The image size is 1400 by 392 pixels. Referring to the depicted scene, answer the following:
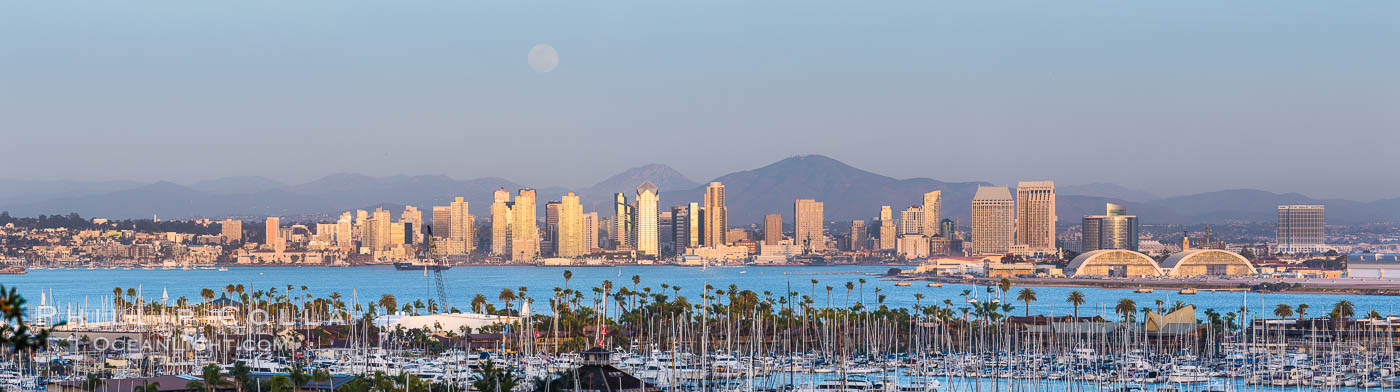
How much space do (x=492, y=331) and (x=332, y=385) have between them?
1079 inches

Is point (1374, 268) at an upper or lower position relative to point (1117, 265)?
lower

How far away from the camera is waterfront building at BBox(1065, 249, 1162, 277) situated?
16000 centimetres

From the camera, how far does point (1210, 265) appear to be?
160750mm

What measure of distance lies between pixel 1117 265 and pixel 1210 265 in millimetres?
9589

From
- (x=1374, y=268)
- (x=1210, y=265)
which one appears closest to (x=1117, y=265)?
(x=1210, y=265)

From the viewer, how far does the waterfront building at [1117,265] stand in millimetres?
160000

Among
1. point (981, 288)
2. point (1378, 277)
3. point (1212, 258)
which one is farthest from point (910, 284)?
point (1378, 277)

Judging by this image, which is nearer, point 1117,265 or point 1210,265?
point 1210,265

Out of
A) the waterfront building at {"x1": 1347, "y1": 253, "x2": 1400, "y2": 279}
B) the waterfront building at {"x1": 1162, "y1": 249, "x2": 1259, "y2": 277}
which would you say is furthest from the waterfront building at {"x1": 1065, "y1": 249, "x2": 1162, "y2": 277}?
the waterfront building at {"x1": 1347, "y1": 253, "x2": 1400, "y2": 279}

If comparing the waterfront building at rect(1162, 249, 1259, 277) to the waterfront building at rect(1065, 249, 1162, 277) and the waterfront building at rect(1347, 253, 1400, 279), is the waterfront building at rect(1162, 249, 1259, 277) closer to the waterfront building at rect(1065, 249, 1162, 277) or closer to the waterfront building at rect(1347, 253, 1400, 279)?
the waterfront building at rect(1065, 249, 1162, 277)

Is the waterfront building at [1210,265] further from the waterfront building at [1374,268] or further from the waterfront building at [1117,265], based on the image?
the waterfront building at [1374,268]

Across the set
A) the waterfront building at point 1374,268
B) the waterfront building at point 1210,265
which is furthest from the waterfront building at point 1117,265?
the waterfront building at point 1374,268

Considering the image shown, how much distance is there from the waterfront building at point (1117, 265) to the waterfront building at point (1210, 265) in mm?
2272

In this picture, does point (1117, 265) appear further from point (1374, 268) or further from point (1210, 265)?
point (1374, 268)
